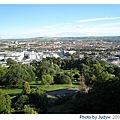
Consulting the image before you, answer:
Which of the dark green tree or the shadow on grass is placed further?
the shadow on grass

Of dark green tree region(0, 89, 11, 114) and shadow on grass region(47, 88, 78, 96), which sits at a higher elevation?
dark green tree region(0, 89, 11, 114)

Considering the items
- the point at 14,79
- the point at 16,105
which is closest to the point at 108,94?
the point at 16,105

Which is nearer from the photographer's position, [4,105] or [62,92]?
[4,105]

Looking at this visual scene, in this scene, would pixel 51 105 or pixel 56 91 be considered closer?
pixel 51 105

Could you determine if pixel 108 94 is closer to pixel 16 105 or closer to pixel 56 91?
pixel 16 105

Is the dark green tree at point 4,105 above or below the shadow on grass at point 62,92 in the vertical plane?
above

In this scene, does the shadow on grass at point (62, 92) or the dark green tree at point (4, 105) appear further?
the shadow on grass at point (62, 92)

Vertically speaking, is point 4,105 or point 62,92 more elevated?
point 4,105
